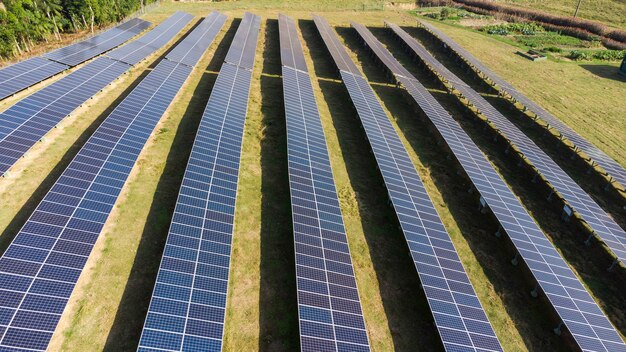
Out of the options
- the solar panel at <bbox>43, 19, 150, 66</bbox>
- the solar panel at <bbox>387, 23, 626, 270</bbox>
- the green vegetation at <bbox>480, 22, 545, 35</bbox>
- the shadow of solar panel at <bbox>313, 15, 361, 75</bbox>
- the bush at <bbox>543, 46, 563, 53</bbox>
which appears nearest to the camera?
the solar panel at <bbox>387, 23, 626, 270</bbox>

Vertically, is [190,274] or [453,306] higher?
[190,274]

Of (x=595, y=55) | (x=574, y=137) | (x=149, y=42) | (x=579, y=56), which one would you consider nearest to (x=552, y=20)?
(x=595, y=55)

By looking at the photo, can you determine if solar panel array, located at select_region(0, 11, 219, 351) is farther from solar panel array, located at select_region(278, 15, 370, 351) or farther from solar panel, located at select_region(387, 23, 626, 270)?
solar panel, located at select_region(387, 23, 626, 270)

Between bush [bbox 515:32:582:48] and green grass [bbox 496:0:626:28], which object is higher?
green grass [bbox 496:0:626:28]

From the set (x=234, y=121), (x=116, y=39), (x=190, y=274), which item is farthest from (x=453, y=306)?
(x=116, y=39)

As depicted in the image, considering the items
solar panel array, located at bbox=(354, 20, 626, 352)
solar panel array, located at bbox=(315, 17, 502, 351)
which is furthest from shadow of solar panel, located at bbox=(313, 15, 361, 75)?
solar panel array, located at bbox=(354, 20, 626, 352)

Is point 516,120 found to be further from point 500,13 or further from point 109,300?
point 500,13
